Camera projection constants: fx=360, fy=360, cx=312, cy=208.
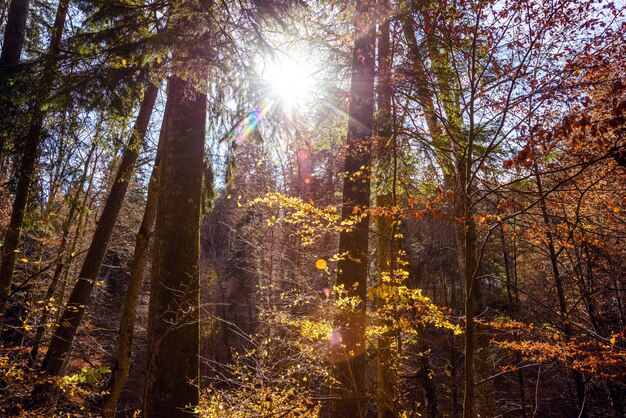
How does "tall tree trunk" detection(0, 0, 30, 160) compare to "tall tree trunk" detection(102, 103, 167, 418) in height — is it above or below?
above

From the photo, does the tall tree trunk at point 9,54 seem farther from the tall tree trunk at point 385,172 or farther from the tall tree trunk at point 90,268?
the tall tree trunk at point 385,172

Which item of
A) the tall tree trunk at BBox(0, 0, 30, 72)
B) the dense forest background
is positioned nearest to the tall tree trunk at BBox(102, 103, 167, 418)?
the dense forest background

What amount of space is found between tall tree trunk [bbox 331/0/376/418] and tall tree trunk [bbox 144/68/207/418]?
190 centimetres

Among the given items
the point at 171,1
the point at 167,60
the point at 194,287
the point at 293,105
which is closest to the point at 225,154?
the point at 293,105

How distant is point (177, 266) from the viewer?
369 centimetres

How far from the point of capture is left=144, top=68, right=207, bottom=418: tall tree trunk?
3.41 meters

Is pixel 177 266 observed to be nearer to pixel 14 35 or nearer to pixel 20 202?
pixel 20 202

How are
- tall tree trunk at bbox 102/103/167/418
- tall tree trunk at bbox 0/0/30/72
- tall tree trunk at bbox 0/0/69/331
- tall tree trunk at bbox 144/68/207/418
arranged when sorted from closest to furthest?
tall tree trunk at bbox 144/68/207/418 < tall tree trunk at bbox 0/0/69/331 < tall tree trunk at bbox 0/0/30/72 < tall tree trunk at bbox 102/103/167/418

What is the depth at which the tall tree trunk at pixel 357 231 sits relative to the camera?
4805 millimetres

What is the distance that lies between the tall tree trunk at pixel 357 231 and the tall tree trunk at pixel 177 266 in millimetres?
1902

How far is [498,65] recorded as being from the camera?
5246 millimetres

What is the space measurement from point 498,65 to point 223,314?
1813cm

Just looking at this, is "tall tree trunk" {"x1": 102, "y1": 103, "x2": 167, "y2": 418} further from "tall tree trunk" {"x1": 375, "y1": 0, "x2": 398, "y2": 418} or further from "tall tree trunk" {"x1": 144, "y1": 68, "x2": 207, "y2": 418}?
"tall tree trunk" {"x1": 375, "y1": 0, "x2": 398, "y2": 418}

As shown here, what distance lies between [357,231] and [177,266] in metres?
2.69
